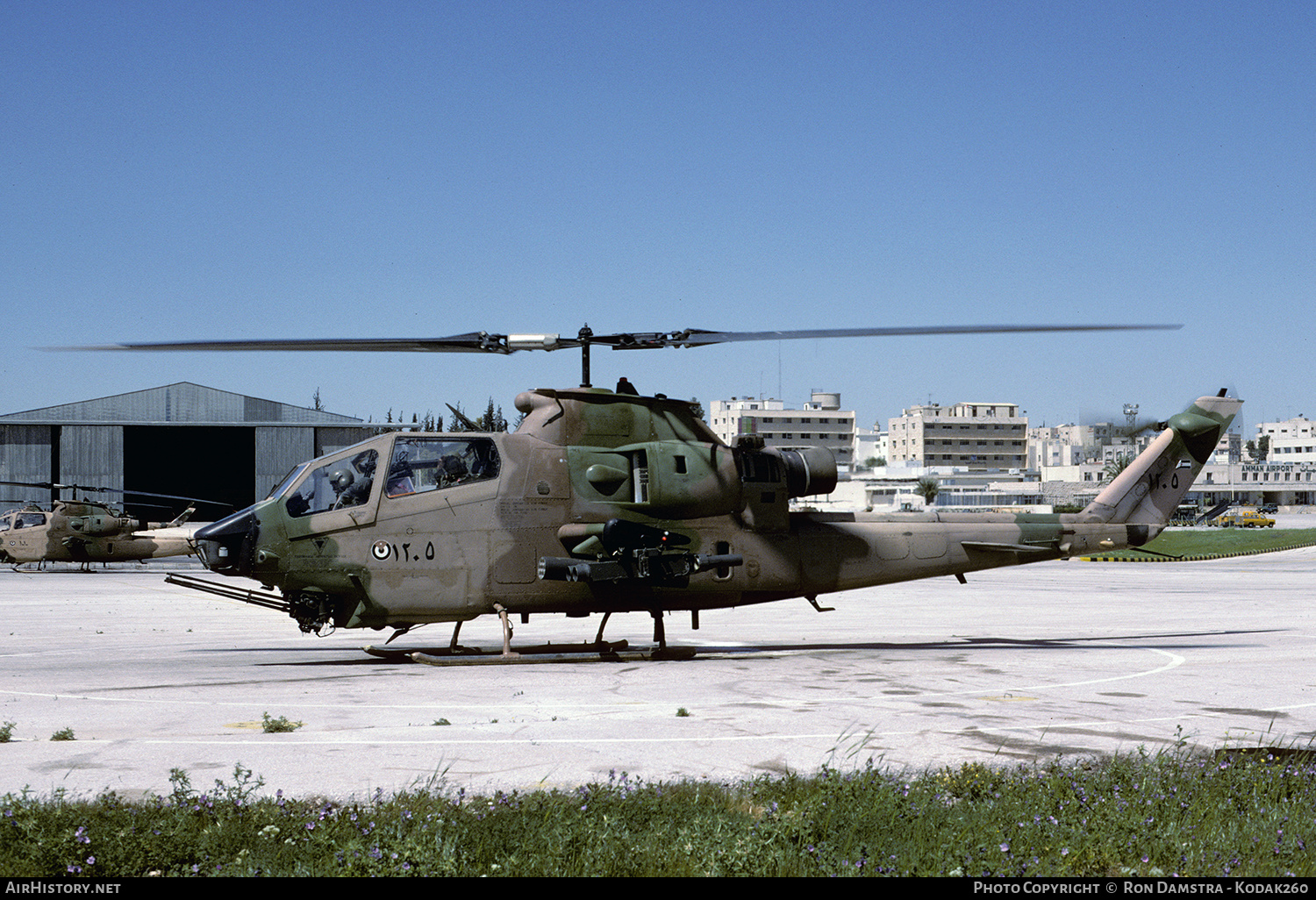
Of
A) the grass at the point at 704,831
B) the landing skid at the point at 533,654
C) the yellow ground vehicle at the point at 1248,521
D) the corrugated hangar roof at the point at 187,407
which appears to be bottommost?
the yellow ground vehicle at the point at 1248,521

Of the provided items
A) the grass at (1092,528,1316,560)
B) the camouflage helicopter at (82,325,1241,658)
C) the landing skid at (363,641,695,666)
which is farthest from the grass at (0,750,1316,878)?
the grass at (1092,528,1316,560)

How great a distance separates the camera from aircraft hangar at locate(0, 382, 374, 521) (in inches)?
2506

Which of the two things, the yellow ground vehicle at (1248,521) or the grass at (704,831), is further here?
the yellow ground vehicle at (1248,521)

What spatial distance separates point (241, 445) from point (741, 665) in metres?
76.2

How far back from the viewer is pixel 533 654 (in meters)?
15.4

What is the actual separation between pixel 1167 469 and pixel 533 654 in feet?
37.6

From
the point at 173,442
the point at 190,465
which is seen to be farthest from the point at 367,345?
the point at 190,465

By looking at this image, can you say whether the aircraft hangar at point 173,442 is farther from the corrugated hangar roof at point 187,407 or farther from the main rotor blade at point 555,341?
the main rotor blade at point 555,341

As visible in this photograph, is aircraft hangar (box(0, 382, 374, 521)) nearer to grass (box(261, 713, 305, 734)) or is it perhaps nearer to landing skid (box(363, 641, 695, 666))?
landing skid (box(363, 641, 695, 666))

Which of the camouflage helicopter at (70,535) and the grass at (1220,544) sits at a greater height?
the camouflage helicopter at (70,535)

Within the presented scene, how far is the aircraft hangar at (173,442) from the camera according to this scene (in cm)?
6366

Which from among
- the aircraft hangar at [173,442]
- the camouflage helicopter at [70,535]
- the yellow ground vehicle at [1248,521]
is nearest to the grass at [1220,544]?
the yellow ground vehicle at [1248,521]

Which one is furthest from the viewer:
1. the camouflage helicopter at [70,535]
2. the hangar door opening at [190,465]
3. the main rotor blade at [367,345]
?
the hangar door opening at [190,465]

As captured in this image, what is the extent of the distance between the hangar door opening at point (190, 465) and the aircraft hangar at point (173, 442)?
8 centimetres
